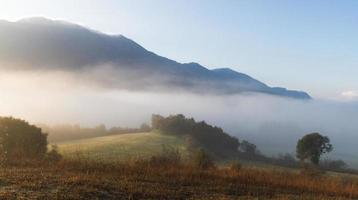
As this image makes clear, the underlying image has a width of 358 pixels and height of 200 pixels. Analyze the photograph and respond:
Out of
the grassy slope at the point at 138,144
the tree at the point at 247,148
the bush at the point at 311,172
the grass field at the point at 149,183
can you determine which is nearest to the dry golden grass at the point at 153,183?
the grass field at the point at 149,183

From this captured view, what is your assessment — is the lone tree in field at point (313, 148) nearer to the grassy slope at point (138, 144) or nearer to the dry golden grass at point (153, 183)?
the grassy slope at point (138, 144)

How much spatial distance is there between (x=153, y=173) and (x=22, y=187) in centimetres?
774

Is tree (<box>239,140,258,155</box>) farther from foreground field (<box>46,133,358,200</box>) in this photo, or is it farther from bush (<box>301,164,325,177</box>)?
foreground field (<box>46,133,358,200</box>)

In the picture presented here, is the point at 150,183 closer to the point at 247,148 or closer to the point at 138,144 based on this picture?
the point at 138,144

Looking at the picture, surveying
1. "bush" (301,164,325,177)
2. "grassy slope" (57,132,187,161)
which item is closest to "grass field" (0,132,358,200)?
"bush" (301,164,325,177)

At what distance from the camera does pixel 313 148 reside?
13738 centimetres

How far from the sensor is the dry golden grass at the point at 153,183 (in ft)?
68.8

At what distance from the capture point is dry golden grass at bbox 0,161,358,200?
2097 centimetres

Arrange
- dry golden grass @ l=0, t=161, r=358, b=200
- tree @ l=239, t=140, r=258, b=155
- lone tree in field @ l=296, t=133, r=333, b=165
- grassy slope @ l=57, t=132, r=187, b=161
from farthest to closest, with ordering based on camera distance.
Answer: tree @ l=239, t=140, r=258, b=155 → lone tree in field @ l=296, t=133, r=333, b=165 → grassy slope @ l=57, t=132, r=187, b=161 → dry golden grass @ l=0, t=161, r=358, b=200

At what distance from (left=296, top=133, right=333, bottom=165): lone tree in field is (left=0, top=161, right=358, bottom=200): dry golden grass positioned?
108 metres

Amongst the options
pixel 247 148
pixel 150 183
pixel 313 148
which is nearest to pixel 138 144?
pixel 313 148

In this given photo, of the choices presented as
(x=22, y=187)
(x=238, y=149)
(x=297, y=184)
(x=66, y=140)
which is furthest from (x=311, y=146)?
(x=22, y=187)

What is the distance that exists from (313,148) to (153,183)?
118822 mm

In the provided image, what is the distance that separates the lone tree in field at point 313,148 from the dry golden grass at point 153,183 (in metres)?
108
